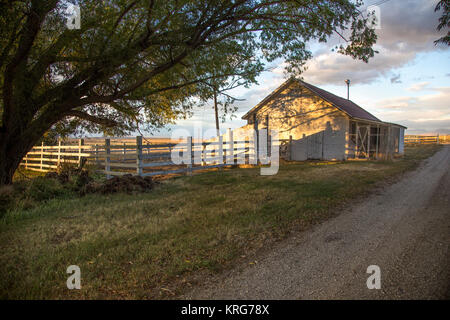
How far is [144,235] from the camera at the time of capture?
13.9ft

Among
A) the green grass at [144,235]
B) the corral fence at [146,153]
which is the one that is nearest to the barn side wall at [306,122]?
the corral fence at [146,153]

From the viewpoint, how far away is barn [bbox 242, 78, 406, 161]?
55.6 ft

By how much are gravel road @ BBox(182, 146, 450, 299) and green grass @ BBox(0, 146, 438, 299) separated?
355mm

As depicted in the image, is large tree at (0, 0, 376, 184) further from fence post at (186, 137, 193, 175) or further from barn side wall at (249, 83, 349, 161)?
barn side wall at (249, 83, 349, 161)

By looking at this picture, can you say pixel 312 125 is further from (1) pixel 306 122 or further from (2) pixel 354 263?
(2) pixel 354 263

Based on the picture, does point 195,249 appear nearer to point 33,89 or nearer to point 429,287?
point 429,287

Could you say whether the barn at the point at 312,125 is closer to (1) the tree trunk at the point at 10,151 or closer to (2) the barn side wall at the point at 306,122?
(2) the barn side wall at the point at 306,122

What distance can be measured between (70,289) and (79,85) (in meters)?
6.36

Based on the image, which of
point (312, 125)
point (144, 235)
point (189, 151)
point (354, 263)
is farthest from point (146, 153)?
point (312, 125)

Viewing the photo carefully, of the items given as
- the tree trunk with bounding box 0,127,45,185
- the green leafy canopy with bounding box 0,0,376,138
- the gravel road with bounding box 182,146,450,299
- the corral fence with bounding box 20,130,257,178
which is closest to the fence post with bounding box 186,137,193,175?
the corral fence with bounding box 20,130,257,178

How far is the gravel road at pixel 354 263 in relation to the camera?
2.58m

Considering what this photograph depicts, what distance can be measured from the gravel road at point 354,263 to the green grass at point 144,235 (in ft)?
1.17

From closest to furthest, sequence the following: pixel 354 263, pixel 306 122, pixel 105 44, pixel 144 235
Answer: pixel 354 263 → pixel 144 235 → pixel 105 44 → pixel 306 122

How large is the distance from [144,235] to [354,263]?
126 inches
